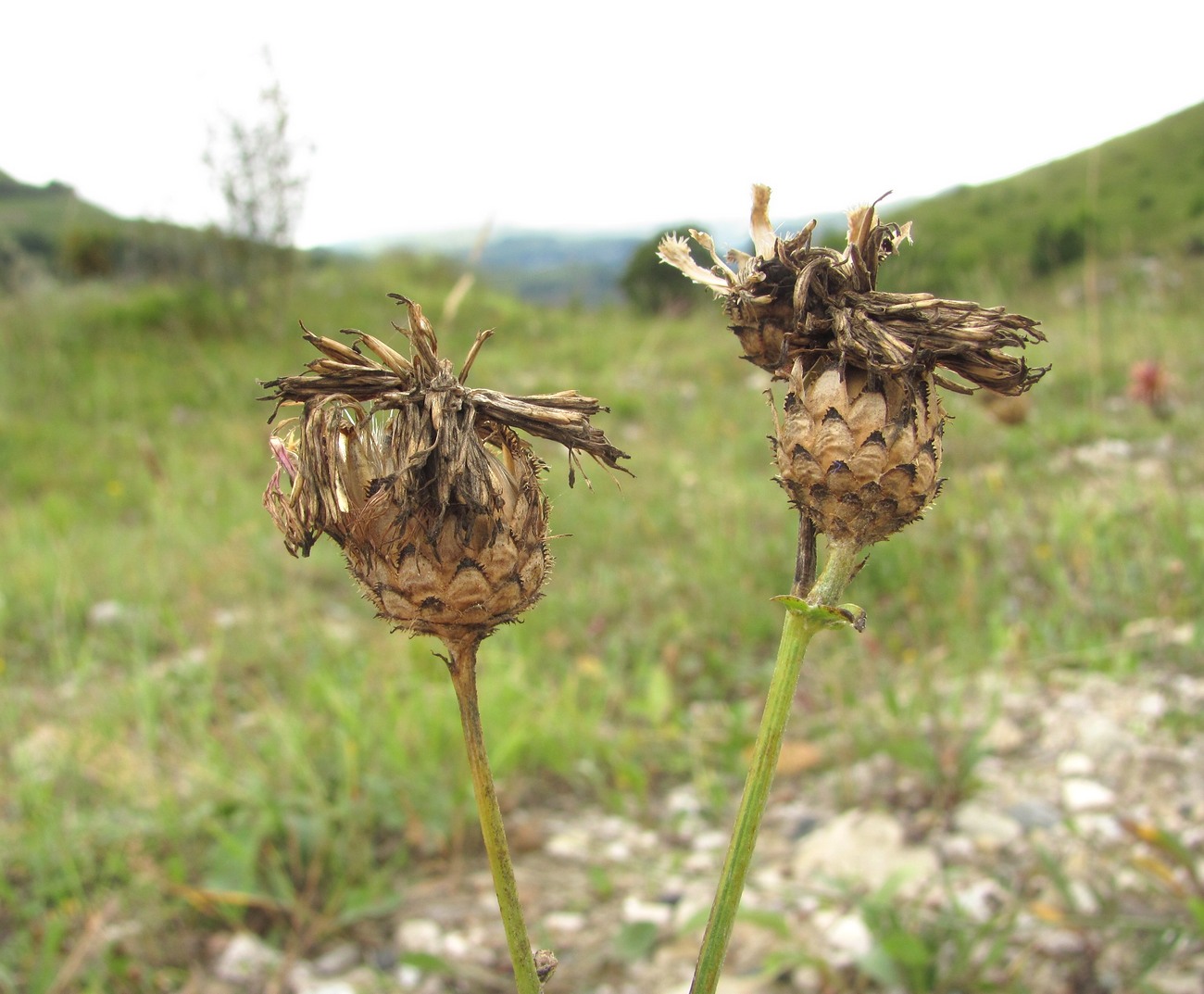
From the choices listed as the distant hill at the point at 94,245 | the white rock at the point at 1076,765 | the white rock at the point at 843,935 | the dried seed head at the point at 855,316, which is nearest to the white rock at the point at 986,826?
the white rock at the point at 1076,765

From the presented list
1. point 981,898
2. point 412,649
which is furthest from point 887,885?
point 412,649

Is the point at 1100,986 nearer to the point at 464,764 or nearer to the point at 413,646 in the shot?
the point at 464,764

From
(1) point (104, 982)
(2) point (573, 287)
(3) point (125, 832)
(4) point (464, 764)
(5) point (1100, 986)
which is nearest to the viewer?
(5) point (1100, 986)

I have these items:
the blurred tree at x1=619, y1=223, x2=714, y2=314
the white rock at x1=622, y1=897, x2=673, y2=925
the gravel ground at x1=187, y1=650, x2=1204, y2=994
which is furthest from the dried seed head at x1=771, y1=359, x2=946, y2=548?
the blurred tree at x1=619, y1=223, x2=714, y2=314

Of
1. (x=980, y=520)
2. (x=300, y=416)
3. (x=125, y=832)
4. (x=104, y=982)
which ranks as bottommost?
(x=104, y=982)

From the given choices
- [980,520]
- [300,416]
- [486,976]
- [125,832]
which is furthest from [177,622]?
[300,416]

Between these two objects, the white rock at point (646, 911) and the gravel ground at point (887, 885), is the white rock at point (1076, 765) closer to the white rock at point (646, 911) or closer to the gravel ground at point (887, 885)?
the gravel ground at point (887, 885)
